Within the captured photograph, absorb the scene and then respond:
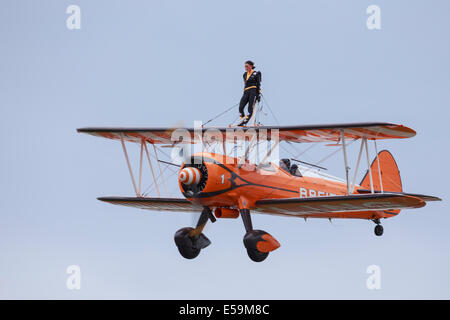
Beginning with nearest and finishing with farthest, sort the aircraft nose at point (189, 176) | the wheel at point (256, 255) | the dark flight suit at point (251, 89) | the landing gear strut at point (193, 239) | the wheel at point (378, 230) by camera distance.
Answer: the wheel at point (256, 255) < the aircraft nose at point (189, 176) < the landing gear strut at point (193, 239) < the dark flight suit at point (251, 89) < the wheel at point (378, 230)

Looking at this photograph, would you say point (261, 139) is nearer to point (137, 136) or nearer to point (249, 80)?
point (249, 80)

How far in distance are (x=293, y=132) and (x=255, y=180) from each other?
1482mm

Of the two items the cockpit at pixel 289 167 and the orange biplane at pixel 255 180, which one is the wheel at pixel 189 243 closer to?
the orange biplane at pixel 255 180

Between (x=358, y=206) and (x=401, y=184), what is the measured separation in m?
6.09

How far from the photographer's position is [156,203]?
21297 millimetres

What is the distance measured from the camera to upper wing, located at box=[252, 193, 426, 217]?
58.9ft

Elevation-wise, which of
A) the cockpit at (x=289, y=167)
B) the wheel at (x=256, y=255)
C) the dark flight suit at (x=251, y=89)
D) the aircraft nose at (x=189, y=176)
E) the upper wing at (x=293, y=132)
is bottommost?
the wheel at (x=256, y=255)

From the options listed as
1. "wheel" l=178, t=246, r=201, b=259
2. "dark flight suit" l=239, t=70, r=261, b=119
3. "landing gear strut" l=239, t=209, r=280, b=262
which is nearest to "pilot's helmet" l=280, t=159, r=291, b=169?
"dark flight suit" l=239, t=70, r=261, b=119

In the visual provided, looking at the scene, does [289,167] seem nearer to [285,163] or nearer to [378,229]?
[285,163]

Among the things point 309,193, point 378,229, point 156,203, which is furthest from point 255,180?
point 378,229

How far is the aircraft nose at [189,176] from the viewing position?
1847 cm

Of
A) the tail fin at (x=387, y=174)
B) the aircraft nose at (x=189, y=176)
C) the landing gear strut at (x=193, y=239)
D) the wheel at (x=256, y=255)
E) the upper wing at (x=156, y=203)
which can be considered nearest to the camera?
the wheel at (x=256, y=255)

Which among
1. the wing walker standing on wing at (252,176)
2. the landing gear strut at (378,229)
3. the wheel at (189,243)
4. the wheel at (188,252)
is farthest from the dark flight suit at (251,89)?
the landing gear strut at (378,229)

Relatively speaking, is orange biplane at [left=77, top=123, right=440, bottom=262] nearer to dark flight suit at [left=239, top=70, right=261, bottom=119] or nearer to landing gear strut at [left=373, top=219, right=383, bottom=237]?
dark flight suit at [left=239, top=70, right=261, bottom=119]
